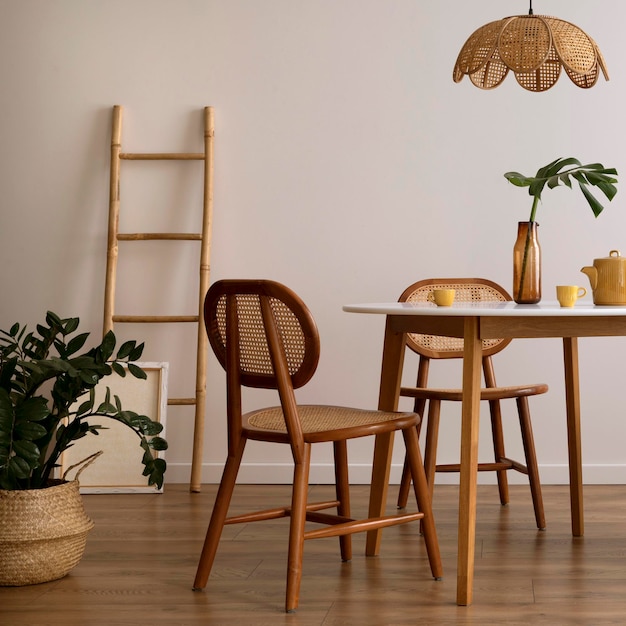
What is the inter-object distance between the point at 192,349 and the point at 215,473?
52cm

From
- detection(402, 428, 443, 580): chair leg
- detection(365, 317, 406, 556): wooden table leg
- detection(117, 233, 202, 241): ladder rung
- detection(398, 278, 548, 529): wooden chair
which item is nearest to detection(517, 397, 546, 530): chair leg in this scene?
detection(398, 278, 548, 529): wooden chair

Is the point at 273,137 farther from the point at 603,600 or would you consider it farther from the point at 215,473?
the point at 603,600

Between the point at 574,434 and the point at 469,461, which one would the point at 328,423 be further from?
the point at 574,434

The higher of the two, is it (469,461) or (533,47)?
(533,47)

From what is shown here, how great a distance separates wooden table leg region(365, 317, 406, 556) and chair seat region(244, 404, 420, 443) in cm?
21

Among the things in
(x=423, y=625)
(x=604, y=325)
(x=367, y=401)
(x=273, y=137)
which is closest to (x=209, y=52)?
(x=273, y=137)

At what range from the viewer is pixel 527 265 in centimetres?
260

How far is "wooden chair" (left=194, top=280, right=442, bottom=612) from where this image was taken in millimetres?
2158

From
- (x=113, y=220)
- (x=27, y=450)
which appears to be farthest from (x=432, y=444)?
(x=113, y=220)

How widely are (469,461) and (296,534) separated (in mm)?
463

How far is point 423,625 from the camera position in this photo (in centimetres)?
207

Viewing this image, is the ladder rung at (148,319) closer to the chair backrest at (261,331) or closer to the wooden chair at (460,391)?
the wooden chair at (460,391)

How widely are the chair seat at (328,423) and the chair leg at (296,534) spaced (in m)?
0.06

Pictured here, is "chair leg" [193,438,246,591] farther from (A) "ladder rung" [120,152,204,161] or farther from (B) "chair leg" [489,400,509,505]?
(A) "ladder rung" [120,152,204,161]
